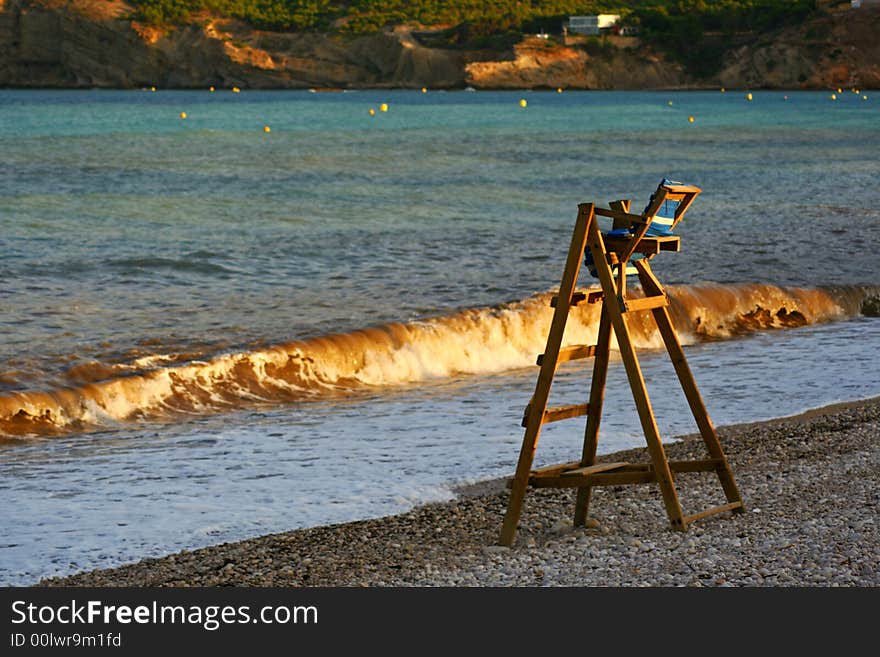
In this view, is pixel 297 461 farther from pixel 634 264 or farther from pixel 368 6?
pixel 368 6

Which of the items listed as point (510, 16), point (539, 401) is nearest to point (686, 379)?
point (539, 401)

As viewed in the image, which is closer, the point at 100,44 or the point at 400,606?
the point at 400,606

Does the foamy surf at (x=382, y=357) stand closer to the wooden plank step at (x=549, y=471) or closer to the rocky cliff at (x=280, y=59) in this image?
the wooden plank step at (x=549, y=471)

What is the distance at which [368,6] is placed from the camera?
603ft

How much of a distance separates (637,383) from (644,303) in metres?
0.40

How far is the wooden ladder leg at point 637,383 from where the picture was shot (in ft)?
21.0

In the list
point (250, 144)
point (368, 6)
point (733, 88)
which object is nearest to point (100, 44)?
point (368, 6)

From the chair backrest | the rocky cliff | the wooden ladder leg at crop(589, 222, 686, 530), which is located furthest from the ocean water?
the rocky cliff

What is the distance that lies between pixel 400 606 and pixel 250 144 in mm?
43493

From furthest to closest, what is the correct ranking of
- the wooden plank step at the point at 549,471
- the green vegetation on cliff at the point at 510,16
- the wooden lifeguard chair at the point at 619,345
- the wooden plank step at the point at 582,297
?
the green vegetation on cliff at the point at 510,16 < the wooden plank step at the point at 549,471 < the wooden plank step at the point at 582,297 < the wooden lifeguard chair at the point at 619,345

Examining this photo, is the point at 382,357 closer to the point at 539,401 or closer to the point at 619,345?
the point at 539,401

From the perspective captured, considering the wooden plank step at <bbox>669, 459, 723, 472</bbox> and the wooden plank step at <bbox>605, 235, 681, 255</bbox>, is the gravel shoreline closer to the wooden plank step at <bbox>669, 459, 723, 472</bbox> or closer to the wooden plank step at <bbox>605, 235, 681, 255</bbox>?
the wooden plank step at <bbox>669, 459, 723, 472</bbox>

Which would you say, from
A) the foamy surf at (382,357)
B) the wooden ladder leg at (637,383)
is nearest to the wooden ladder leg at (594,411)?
the wooden ladder leg at (637,383)

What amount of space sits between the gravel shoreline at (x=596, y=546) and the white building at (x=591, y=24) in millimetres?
167872
